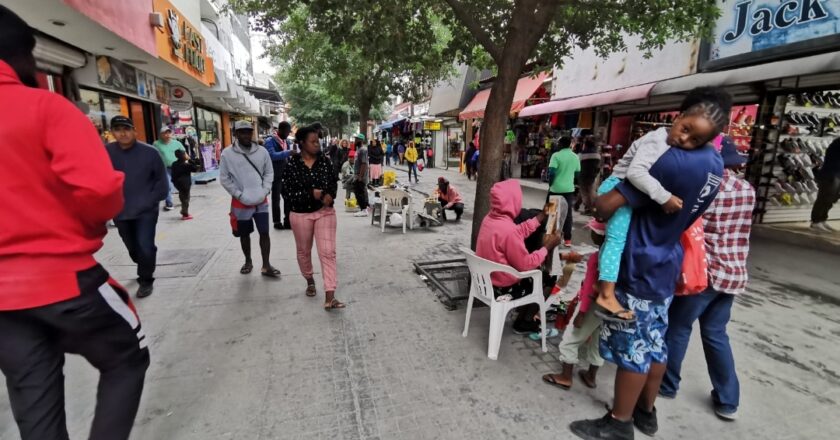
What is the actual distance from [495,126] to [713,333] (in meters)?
2.66

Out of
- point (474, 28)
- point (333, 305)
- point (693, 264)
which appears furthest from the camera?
point (474, 28)

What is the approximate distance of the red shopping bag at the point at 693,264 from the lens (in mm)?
2293

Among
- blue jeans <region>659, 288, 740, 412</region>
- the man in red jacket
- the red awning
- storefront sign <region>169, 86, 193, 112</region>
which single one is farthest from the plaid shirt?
storefront sign <region>169, 86, 193, 112</region>

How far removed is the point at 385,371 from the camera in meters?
3.04

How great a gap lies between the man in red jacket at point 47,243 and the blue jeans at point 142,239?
291 cm

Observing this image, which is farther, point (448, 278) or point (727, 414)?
point (448, 278)

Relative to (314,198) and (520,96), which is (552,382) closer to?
(314,198)

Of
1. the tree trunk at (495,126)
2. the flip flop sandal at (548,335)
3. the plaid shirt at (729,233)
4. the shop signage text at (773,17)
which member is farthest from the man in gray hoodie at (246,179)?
the shop signage text at (773,17)

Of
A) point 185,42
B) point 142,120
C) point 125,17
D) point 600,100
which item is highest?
point 185,42

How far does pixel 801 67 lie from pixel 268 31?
23.2 feet

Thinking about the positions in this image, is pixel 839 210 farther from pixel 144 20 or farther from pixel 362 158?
pixel 144 20

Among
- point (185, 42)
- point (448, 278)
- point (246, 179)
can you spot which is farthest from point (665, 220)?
Answer: point (185, 42)

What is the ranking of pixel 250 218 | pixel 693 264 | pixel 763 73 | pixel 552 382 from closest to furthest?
pixel 693 264
pixel 552 382
pixel 250 218
pixel 763 73

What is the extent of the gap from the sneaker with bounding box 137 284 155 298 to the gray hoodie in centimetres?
125
